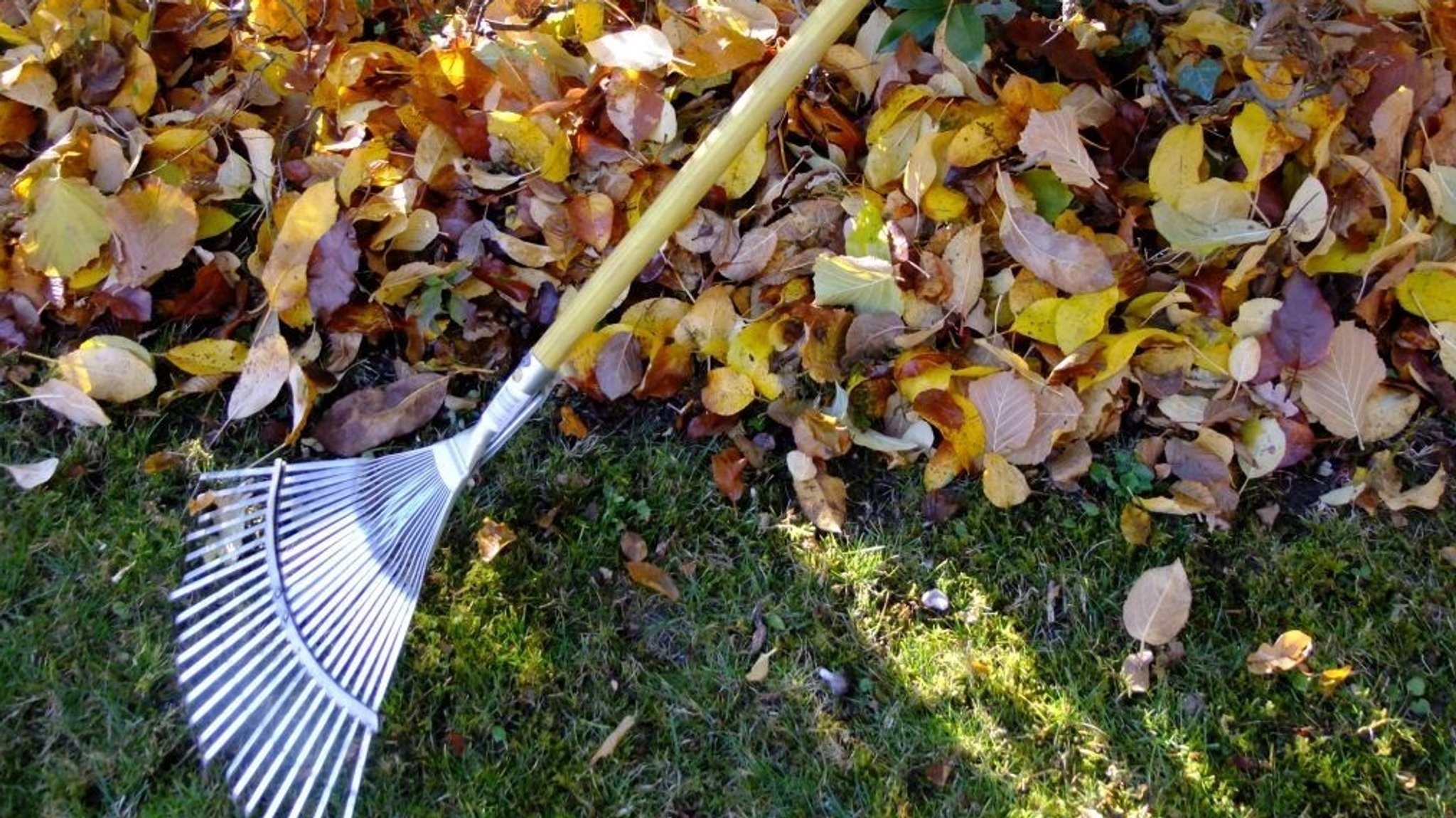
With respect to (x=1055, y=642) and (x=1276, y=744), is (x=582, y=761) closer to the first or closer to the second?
(x=1055, y=642)

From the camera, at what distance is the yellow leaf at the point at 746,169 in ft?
6.73

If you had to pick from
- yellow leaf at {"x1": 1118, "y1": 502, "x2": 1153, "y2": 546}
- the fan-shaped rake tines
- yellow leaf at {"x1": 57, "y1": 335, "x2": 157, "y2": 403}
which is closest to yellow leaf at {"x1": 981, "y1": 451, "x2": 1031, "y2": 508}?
yellow leaf at {"x1": 1118, "y1": 502, "x2": 1153, "y2": 546}

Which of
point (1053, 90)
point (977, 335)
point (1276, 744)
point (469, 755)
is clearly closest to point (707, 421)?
point (977, 335)

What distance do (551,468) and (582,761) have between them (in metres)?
0.50

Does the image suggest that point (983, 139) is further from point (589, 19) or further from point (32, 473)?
point (32, 473)

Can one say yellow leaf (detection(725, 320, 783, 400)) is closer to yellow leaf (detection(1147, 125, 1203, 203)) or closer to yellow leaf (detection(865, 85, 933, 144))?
yellow leaf (detection(865, 85, 933, 144))

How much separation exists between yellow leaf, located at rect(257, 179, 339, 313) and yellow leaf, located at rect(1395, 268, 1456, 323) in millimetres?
1822

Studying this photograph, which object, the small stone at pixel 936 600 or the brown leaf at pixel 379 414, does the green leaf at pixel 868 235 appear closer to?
the small stone at pixel 936 600

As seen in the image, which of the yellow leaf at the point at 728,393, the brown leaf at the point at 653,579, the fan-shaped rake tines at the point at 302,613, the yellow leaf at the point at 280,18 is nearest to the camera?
the fan-shaped rake tines at the point at 302,613

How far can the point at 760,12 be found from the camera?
6.81ft

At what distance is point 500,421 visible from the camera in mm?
1769

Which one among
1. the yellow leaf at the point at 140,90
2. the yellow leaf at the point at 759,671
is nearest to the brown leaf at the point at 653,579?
the yellow leaf at the point at 759,671

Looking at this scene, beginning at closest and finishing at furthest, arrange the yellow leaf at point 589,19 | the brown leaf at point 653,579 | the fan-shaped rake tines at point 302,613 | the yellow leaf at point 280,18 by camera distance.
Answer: the fan-shaped rake tines at point 302,613 < the brown leaf at point 653,579 < the yellow leaf at point 589,19 < the yellow leaf at point 280,18

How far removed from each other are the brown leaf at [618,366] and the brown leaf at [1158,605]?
2.92ft
